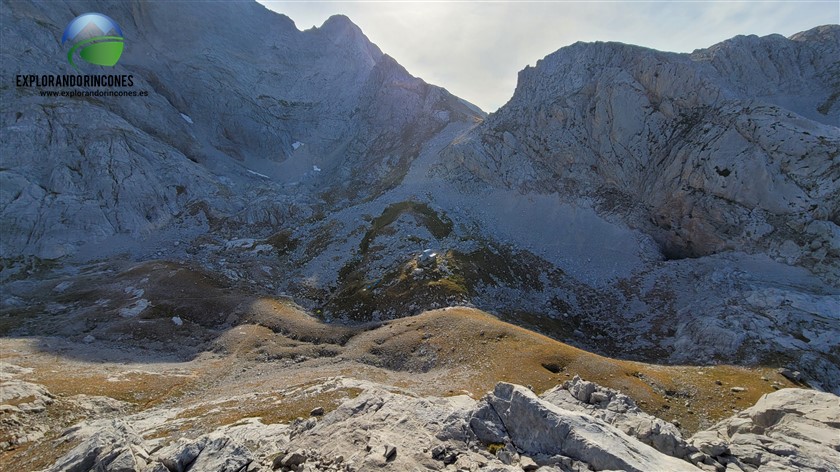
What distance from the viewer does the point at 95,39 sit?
3971 inches

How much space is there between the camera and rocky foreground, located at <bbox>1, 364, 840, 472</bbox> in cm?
1784

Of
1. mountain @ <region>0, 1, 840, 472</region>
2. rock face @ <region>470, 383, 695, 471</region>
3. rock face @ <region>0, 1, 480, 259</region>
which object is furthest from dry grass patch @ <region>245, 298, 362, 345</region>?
rock face @ <region>0, 1, 480, 259</region>

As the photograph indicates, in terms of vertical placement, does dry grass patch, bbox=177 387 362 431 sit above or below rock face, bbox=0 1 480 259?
below

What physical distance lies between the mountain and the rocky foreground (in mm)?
148

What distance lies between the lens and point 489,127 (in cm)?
9669

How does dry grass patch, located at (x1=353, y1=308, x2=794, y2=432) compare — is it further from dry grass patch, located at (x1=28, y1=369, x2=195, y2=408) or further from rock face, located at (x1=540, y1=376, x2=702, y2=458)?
dry grass patch, located at (x1=28, y1=369, x2=195, y2=408)

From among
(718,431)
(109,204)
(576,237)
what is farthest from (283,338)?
(109,204)

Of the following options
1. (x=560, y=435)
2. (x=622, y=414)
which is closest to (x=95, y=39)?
(x=560, y=435)

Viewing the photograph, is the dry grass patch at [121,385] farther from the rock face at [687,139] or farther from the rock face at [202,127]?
the rock face at [687,139]

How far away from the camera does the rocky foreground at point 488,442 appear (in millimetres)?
17844

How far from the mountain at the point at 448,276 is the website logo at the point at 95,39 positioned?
461cm

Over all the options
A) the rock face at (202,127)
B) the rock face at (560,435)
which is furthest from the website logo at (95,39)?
the rock face at (560,435)

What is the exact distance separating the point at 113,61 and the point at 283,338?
3869 inches

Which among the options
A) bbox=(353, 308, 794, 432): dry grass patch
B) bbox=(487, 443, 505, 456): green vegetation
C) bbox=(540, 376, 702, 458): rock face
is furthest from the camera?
bbox=(353, 308, 794, 432): dry grass patch
